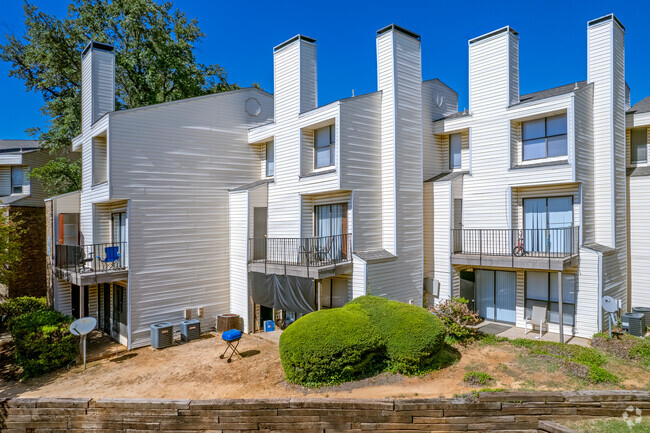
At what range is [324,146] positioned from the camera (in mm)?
14305

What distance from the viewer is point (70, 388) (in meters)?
10.2

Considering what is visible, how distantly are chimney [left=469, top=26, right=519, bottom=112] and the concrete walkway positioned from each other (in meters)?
8.38

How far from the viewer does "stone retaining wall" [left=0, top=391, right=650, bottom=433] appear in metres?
7.79

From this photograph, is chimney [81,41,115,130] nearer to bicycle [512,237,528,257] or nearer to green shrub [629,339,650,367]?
bicycle [512,237,528,257]

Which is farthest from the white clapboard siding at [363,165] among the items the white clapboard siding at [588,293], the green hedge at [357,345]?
the white clapboard siding at [588,293]

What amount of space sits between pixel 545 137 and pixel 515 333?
7160mm

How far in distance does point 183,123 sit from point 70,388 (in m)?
9.56

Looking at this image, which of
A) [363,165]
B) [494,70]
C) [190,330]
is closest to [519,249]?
[363,165]

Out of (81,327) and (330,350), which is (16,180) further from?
(330,350)

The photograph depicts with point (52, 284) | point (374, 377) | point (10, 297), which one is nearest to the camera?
point (374, 377)

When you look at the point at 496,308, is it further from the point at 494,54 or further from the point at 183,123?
the point at 183,123

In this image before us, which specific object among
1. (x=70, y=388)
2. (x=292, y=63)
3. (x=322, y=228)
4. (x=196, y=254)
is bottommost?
(x=70, y=388)

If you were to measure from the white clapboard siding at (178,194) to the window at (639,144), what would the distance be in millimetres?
15656

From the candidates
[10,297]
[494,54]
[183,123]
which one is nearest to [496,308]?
[494,54]
